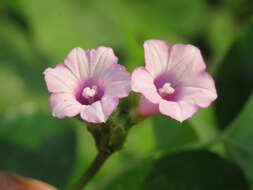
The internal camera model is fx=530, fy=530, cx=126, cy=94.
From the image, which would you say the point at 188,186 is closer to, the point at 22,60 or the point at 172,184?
the point at 172,184

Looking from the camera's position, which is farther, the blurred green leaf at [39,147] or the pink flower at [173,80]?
the blurred green leaf at [39,147]

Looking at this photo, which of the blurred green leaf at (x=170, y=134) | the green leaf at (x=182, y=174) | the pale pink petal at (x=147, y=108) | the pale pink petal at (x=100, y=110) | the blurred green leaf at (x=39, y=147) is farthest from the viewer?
the blurred green leaf at (x=39, y=147)

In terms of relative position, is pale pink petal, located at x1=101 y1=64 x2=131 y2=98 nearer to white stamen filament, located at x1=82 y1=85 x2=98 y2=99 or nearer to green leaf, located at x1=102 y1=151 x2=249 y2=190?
white stamen filament, located at x1=82 y1=85 x2=98 y2=99

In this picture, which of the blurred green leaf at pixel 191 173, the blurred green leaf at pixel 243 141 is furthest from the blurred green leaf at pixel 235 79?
the blurred green leaf at pixel 191 173

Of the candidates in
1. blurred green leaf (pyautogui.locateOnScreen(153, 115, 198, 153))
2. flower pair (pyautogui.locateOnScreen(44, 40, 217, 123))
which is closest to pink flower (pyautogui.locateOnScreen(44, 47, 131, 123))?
flower pair (pyautogui.locateOnScreen(44, 40, 217, 123))

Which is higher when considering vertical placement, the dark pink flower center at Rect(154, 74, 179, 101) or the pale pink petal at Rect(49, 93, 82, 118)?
the pale pink petal at Rect(49, 93, 82, 118)

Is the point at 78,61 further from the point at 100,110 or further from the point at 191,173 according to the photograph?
the point at 191,173

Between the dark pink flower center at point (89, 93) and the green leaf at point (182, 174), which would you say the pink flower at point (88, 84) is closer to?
the dark pink flower center at point (89, 93)
